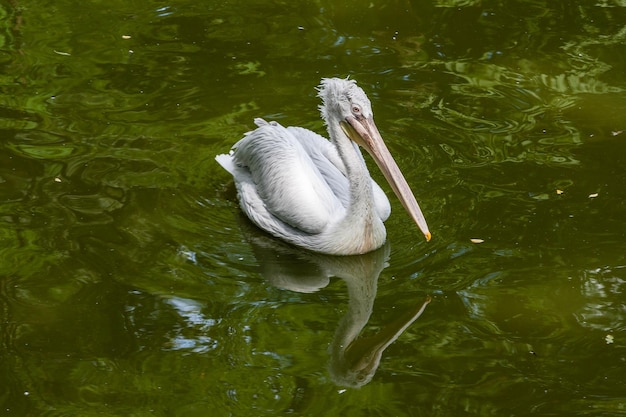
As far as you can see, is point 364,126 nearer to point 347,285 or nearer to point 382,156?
point 382,156

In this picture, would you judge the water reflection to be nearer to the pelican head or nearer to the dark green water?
the dark green water

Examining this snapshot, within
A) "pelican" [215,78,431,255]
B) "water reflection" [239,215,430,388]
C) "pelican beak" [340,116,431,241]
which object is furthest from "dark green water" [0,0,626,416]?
"pelican beak" [340,116,431,241]

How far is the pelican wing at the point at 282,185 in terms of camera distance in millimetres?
5938

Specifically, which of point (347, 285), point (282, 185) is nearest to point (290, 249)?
point (282, 185)

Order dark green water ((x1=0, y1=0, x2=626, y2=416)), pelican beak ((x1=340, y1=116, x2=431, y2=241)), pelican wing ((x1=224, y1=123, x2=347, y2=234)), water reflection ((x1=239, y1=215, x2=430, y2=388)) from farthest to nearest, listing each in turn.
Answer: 1. pelican wing ((x1=224, y1=123, x2=347, y2=234))
2. pelican beak ((x1=340, y1=116, x2=431, y2=241))
3. water reflection ((x1=239, y1=215, x2=430, y2=388))
4. dark green water ((x1=0, y1=0, x2=626, y2=416))

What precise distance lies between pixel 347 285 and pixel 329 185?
0.81 m

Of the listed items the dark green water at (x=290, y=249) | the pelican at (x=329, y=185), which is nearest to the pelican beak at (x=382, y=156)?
the pelican at (x=329, y=185)

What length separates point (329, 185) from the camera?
6.30m

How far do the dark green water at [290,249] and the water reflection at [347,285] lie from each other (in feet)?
0.05

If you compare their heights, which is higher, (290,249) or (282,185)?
(282,185)

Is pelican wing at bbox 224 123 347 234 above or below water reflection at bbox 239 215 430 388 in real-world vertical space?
above

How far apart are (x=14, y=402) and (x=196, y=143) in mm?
2663

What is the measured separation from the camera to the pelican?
581 centimetres

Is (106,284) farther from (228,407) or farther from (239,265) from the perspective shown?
(228,407)
